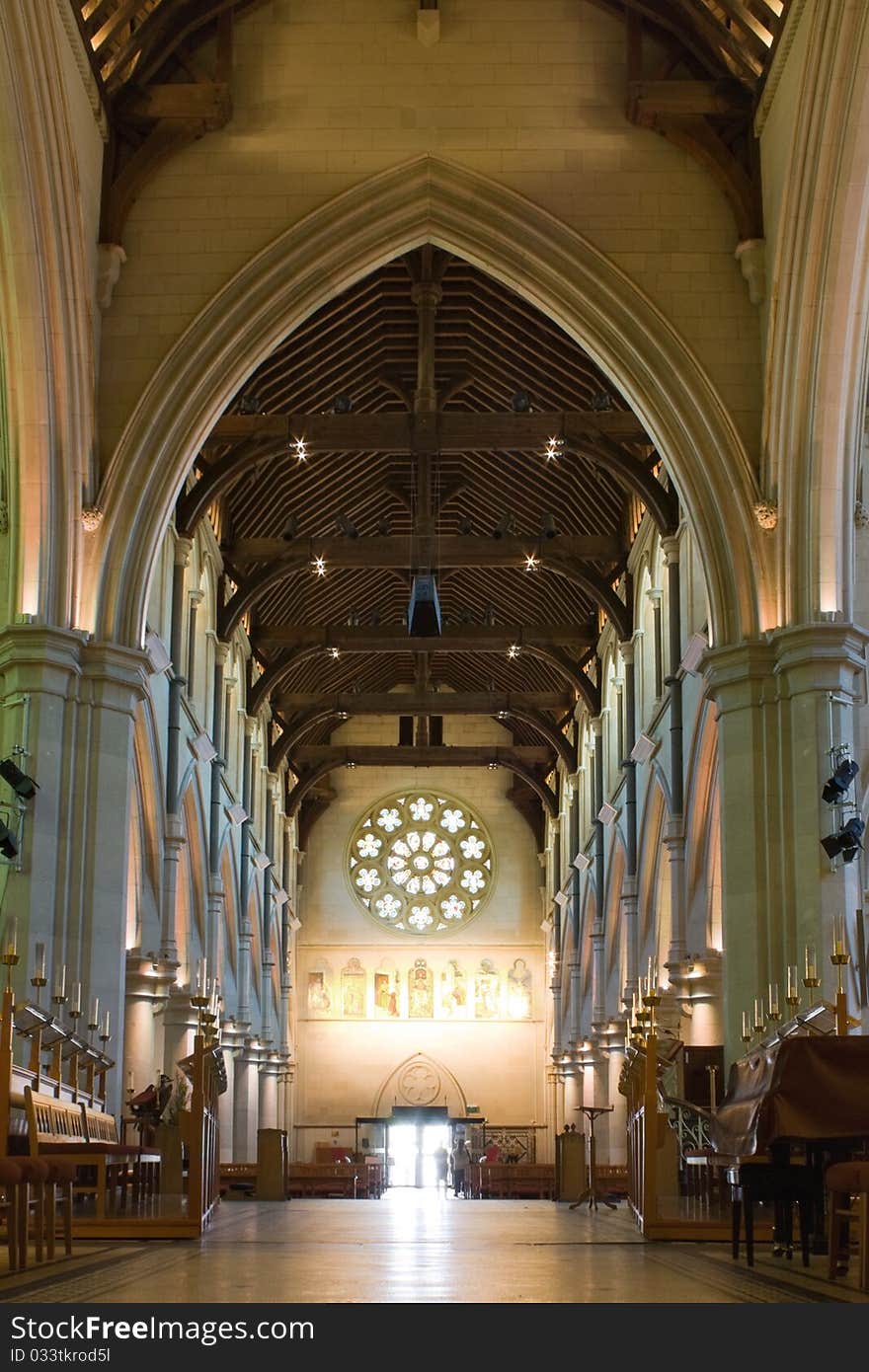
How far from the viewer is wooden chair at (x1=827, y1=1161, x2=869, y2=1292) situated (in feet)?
20.6

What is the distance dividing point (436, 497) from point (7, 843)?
37.1 ft

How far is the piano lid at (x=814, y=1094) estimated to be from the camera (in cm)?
727

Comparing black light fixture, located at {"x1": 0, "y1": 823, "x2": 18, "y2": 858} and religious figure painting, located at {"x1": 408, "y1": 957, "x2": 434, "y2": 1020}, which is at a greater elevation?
black light fixture, located at {"x1": 0, "y1": 823, "x2": 18, "y2": 858}

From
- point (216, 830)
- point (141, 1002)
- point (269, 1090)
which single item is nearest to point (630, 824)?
point (216, 830)

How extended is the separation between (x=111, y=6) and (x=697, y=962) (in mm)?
10632

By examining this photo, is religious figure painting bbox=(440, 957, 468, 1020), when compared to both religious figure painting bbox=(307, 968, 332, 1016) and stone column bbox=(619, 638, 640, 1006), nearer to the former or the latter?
religious figure painting bbox=(307, 968, 332, 1016)

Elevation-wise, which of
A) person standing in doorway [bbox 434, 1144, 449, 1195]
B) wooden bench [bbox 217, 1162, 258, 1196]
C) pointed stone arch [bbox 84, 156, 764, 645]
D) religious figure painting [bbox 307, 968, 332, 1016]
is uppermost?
pointed stone arch [bbox 84, 156, 764, 645]

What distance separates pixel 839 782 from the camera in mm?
13281

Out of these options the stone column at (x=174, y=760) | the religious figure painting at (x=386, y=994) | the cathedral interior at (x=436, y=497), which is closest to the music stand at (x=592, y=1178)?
the cathedral interior at (x=436, y=497)

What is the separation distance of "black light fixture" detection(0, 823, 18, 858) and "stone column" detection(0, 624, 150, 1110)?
39 cm

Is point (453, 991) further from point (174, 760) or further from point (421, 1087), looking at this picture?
point (174, 760)

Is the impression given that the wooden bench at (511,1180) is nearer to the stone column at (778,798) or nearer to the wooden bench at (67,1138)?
the stone column at (778,798)

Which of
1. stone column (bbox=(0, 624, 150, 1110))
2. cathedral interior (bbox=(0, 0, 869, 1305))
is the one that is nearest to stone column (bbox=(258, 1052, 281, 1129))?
cathedral interior (bbox=(0, 0, 869, 1305))

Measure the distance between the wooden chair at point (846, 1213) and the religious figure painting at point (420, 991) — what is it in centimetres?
2923
